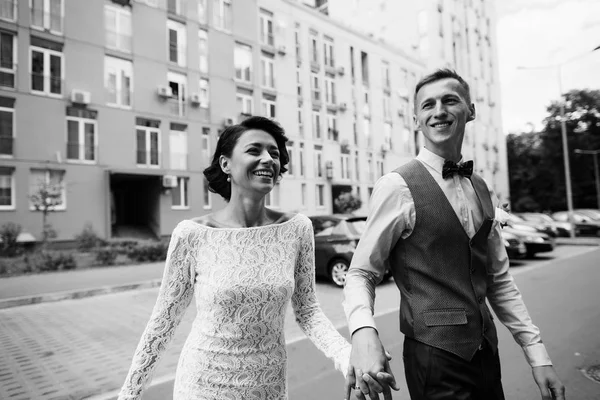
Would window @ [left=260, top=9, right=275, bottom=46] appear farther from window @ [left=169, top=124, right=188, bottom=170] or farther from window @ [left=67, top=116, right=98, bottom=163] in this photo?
window @ [left=67, top=116, right=98, bottom=163]

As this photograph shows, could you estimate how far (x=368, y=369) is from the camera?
4.33ft

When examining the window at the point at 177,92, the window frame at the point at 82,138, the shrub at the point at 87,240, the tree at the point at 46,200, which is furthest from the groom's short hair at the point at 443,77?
the window at the point at 177,92

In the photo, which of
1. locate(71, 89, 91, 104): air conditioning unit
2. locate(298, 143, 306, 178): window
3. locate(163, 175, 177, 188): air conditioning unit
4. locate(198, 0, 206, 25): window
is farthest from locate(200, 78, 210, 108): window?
locate(298, 143, 306, 178): window

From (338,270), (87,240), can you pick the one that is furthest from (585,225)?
(87,240)

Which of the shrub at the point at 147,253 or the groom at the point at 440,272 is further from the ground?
the groom at the point at 440,272

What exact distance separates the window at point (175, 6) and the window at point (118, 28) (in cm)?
237

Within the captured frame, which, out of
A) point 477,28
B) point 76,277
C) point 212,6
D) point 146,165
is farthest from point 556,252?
point 477,28

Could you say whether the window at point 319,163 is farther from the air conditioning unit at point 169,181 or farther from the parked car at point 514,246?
the parked car at point 514,246

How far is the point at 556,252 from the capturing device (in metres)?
16.4

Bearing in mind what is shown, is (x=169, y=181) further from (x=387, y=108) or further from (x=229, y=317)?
(x=387, y=108)

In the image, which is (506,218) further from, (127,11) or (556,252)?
(127,11)

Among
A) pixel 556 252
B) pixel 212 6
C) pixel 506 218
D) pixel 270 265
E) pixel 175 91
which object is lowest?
pixel 556 252

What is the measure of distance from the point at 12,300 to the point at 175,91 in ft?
55.4

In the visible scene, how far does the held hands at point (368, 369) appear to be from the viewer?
131 cm
